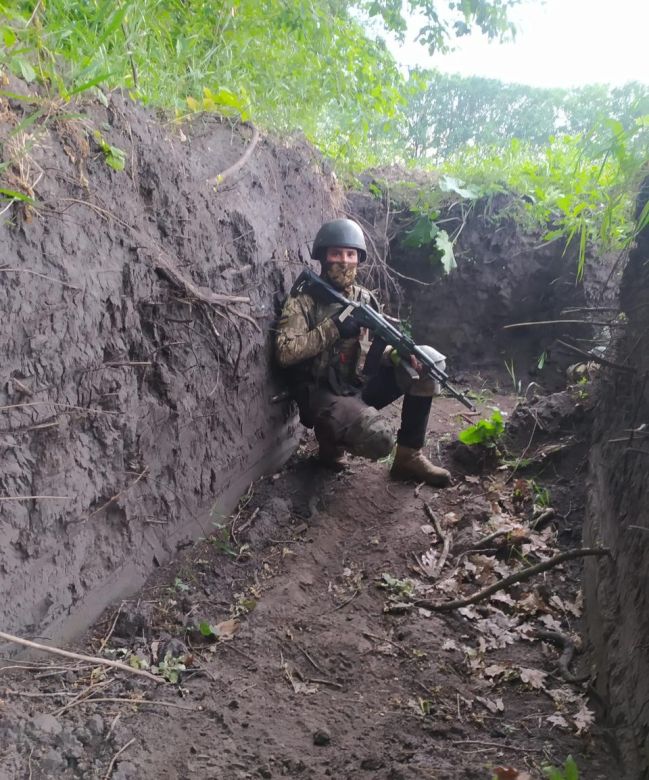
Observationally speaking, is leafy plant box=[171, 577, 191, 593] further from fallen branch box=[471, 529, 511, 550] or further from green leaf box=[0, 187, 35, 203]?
green leaf box=[0, 187, 35, 203]

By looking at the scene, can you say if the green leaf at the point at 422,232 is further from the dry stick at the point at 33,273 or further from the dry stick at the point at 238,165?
the dry stick at the point at 33,273

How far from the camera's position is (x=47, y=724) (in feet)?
5.80

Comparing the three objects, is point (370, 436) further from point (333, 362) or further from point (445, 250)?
point (445, 250)

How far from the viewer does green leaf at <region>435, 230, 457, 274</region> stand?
18.2 ft

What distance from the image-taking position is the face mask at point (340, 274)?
3.84 m

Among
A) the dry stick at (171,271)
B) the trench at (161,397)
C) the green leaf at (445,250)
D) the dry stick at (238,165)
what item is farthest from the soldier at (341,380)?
the green leaf at (445,250)

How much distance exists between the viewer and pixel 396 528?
333 cm

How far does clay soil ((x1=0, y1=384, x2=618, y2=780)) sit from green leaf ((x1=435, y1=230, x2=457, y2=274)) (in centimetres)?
259

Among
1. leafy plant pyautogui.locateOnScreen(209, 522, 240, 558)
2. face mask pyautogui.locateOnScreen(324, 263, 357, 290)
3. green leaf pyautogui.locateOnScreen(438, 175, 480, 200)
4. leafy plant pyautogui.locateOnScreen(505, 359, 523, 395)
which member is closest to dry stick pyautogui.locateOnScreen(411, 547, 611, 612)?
leafy plant pyautogui.locateOnScreen(209, 522, 240, 558)

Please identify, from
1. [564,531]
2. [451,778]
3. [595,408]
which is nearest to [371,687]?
[451,778]

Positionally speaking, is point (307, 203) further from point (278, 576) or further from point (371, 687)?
A: point (371, 687)

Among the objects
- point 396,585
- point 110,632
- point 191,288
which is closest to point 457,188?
point 191,288

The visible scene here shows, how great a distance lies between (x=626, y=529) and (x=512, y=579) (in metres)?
0.46

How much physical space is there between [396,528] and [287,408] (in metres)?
1.18
